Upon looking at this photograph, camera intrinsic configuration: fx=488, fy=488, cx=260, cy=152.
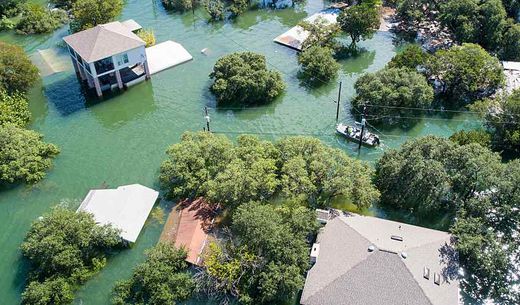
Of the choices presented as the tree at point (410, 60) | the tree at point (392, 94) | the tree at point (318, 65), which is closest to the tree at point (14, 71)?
the tree at point (318, 65)

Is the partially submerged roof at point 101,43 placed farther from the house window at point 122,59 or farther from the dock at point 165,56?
the dock at point 165,56

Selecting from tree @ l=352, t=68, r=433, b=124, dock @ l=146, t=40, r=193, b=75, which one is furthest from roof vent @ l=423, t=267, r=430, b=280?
dock @ l=146, t=40, r=193, b=75

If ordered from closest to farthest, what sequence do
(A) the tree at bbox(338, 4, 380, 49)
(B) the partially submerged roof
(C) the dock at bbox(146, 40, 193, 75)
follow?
1. (B) the partially submerged roof
2. (C) the dock at bbox(146, 40, 193, 75)
3. (A) the tree at bbox(338, 4, 380, 49)

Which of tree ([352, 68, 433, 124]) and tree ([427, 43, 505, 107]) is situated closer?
Result: tree ([352, 68, 433, 124])

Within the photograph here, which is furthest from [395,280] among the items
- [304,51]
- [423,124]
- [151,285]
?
[304,51]

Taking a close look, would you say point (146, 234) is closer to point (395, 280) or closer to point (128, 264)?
point (128, 264)

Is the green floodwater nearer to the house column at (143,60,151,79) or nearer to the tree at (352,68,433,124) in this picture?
the house column at (143,60,151,79)
